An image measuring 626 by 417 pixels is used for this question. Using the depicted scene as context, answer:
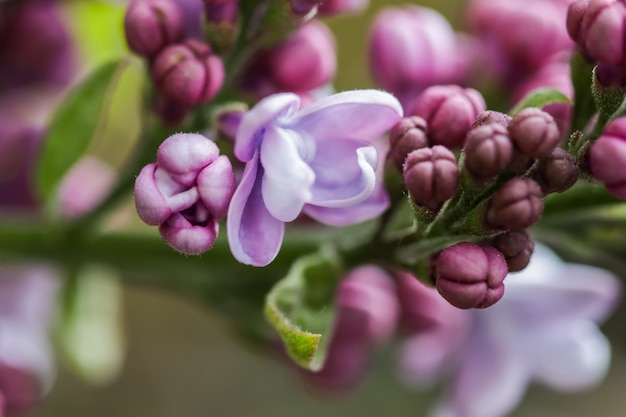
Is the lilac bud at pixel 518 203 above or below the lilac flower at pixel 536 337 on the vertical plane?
above

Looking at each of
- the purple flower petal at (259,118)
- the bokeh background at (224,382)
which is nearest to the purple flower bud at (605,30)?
the purple flower petal at (259,118)

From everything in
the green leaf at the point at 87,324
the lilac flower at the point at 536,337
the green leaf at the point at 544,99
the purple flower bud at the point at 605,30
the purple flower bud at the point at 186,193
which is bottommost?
the green leaf at the point at 87,324

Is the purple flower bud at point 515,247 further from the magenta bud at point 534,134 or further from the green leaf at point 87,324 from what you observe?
the green leaf at point 87,324

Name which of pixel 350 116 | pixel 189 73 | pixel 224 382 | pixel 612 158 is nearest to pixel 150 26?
pixel 189 73

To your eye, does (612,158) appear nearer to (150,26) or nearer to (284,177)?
(284,177)

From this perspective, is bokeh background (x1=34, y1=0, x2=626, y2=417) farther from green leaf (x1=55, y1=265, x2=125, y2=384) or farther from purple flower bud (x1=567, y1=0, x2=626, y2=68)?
purple flower bud (x1=567, y1=0, x2=626, y2=68)

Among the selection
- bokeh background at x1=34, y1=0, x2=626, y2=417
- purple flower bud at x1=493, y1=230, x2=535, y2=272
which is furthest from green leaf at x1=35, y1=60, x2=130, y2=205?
bokeh background at x1=34, y1=0, x2=626, y2=417

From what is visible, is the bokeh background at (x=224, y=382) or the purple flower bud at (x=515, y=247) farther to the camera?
the bokeh background at (x=224, y=382)
